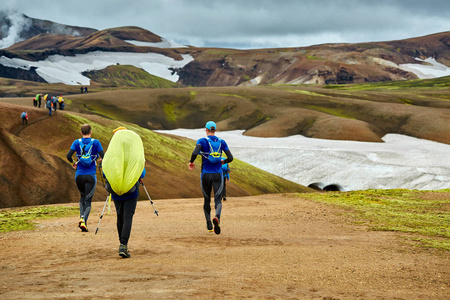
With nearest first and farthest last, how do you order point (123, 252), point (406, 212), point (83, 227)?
point (123, 252), point (83, 227), point (406, 212)

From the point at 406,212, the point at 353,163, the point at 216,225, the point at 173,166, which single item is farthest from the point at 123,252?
the point at 353,163

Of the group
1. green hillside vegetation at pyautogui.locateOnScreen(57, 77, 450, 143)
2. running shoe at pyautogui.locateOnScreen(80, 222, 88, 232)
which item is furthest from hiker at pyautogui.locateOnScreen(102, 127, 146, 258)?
green hillside vegetation at pyautogui.locateOnScreen(57, 77, 450, 143)

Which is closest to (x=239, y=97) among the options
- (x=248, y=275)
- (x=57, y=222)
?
(x=57, y=222)

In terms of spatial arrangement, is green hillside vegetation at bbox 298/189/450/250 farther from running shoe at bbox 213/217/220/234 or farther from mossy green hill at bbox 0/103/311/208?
mossy green hill at bbox 0/103/311/208

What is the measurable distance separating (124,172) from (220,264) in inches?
114

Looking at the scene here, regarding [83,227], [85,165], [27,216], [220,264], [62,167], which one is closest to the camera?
[220,264]

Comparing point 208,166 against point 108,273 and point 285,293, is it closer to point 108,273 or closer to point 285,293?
point 108,273

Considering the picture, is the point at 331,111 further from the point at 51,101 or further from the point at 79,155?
the point at 79,155

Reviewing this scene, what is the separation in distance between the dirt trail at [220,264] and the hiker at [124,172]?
82 centimetres

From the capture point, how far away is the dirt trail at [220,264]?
26.5 ft

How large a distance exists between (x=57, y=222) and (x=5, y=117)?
19.6 meters

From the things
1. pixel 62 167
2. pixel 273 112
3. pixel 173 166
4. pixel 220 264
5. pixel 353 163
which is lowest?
pixel 353 163

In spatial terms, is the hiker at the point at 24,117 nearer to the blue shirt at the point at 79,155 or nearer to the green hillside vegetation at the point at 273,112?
the blue shirt at the point at 79,155

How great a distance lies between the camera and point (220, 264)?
33.2 ft
